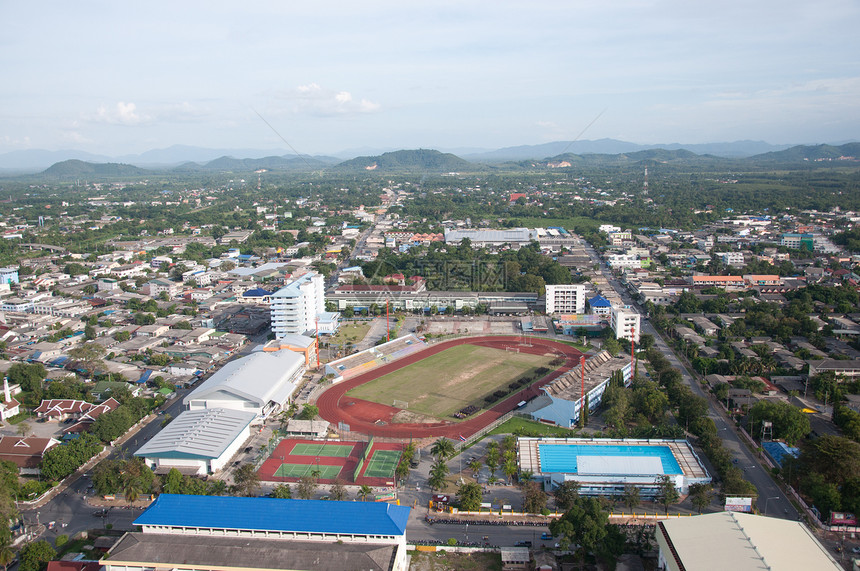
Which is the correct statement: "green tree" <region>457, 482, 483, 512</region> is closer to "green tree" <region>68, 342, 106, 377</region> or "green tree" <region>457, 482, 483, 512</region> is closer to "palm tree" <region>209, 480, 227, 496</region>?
"palm tree" <region>209, 480, 227, 496</region>

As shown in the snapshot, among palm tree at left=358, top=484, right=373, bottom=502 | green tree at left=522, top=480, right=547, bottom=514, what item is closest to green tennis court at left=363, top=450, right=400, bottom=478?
palm tree at left=358, top=484, right=373, bottom=502

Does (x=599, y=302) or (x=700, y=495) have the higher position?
(x=599, y=302)

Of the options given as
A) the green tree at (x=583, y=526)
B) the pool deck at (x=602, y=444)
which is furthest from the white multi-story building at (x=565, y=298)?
the green tree at (x=583, y=526)

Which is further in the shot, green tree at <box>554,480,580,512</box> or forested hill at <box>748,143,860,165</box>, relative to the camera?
forested hill at <box>748,143,860,165</box>

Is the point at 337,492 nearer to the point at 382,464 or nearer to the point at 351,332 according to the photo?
the point at 382,464

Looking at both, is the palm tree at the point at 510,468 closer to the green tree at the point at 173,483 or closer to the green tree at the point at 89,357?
the green tree at the point at 173,483

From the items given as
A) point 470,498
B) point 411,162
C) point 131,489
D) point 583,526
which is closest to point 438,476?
point 470,498

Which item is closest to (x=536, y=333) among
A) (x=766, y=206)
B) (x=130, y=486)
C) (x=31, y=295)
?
(x=130, y=486)
